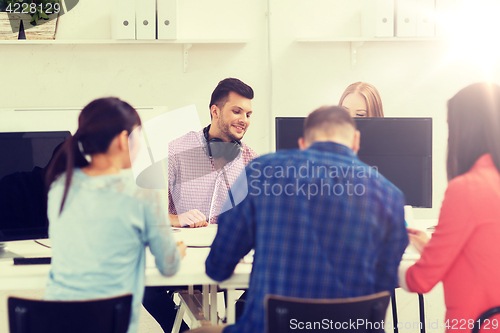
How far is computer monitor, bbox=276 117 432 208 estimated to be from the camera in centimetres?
167

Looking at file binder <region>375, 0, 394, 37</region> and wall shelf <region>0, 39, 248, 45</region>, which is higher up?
file binder <region>375, 0, 394, 37</region>

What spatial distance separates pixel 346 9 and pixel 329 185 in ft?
7.41

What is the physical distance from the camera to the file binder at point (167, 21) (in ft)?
8.86

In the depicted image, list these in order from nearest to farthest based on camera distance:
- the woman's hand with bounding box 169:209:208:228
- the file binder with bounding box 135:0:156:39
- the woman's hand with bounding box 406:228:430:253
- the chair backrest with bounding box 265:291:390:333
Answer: the chair backrest with bounding box 265:291:390:333, the woman's hand with bounding box 406:228:430:253, the woman's hand with bounding box 169:209:208:228, the file binder with bounding box 135:0:156:39

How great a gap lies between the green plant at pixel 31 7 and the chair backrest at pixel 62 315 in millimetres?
2112

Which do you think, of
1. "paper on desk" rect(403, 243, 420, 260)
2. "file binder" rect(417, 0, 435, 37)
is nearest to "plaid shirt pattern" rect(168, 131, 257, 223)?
"paper on desk" rect(403, 243, 420, 260)

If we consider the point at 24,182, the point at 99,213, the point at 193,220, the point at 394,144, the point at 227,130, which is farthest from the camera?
the point at 227,130

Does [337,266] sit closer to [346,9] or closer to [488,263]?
[488,263]

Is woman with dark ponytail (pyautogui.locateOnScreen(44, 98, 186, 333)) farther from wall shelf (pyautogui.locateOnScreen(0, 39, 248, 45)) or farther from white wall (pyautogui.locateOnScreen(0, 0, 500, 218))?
white wall (pyautogui.locateOnScreen(0, 0, 500, 218))

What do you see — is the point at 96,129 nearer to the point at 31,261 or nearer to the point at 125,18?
the point at 31,261

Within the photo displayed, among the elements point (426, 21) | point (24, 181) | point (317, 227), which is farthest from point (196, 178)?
point (426, 21)

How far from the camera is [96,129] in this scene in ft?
3.97

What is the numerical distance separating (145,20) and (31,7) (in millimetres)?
658

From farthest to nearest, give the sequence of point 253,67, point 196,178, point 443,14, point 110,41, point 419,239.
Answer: point 253,67, point 443,14, point 110,41, point 196,178, point 419,239
